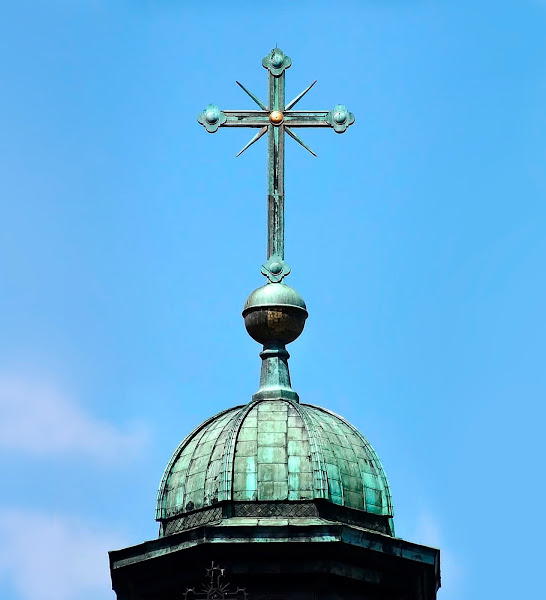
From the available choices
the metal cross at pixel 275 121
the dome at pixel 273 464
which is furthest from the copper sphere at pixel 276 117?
the dome at pixel 273 464

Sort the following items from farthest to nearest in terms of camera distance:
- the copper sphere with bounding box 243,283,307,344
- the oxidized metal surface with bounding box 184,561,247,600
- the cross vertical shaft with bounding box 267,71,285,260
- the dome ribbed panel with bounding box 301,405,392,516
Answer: the cross vertical shaft with bounding box 267,71,285,260
the copper sphere with bounding box 243,283,307,344
the dome ribbed panel with bounding box 301,405,392,516
the oxidized metal surface with bounding box 184,561,247,600

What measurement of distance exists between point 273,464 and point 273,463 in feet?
0.12

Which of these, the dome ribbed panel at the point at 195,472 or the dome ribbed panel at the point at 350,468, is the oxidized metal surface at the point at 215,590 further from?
the dome ribbed panel at the point at 350,468

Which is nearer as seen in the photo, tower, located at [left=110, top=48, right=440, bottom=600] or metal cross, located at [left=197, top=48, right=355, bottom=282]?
tower, located at [left=110, top=48, right=440, bottom=600]

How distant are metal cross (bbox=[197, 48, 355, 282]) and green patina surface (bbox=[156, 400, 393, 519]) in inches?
183

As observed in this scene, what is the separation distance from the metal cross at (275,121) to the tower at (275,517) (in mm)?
2560

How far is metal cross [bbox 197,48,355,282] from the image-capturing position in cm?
5501

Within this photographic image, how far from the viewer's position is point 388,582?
51062 millimetres

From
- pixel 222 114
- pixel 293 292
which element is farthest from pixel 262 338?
pixel 222 114

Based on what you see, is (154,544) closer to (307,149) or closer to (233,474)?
(233,474)

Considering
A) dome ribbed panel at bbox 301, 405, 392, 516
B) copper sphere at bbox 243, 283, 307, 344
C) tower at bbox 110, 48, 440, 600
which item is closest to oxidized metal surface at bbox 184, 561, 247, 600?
tower at bbox 110, 48, 440, 600

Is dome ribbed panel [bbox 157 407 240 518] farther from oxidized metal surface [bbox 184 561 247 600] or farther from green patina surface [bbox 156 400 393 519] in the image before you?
oxidized metal surface [bbox 184 561 247 600]

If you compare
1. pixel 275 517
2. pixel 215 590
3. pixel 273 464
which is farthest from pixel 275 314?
pixel 215 590

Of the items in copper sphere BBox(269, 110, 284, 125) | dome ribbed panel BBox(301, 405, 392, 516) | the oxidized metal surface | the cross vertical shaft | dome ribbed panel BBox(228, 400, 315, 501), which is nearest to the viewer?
the oxidized metal surface
